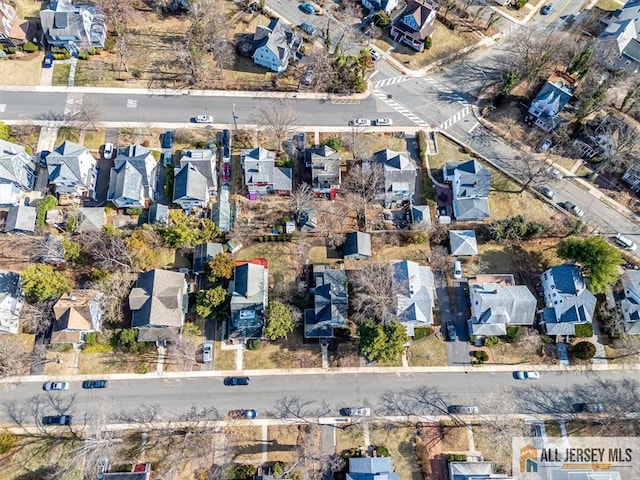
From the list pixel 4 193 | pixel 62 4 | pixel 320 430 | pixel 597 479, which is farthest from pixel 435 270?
pixel 62 4

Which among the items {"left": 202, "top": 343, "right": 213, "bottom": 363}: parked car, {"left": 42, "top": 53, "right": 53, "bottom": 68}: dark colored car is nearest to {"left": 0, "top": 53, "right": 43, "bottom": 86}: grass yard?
{"left": 42, "top": 53, "right": 53, "bottom": 68}: dark colored car

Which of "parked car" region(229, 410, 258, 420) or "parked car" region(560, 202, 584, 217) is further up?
"parked car" region(560, 202, 584, 217)

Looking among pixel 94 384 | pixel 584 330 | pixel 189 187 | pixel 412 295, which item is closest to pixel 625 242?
pixel 584 330

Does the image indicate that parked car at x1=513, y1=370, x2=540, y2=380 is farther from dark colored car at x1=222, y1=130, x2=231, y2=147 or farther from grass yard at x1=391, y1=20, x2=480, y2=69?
grass yard at x1=391, y1=20, x2=480, y2=69

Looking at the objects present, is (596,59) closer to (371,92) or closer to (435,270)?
(371,92)

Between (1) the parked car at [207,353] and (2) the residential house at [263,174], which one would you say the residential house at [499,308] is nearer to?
(2) the residential house at [263,174]

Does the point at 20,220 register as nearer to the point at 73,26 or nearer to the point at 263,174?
the point at 263,174
